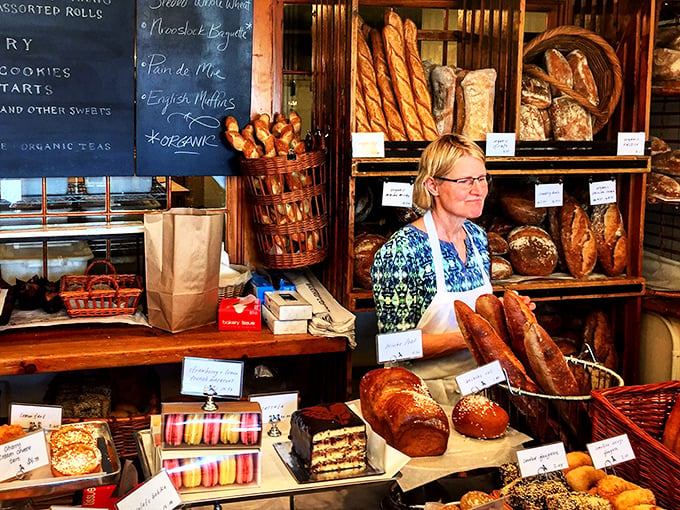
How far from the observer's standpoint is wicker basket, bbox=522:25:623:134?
3.52 m

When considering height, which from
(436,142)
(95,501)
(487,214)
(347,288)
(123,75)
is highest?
(123,75)

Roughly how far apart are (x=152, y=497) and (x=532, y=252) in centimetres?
237

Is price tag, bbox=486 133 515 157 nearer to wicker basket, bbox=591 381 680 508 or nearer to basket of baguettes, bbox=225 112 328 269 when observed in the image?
basket of baguettes, bbox=225 112 328 269

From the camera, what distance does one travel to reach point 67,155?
11.1 feet

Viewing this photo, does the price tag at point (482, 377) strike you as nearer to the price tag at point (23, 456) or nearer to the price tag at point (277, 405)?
the price tag at point (277, 405)

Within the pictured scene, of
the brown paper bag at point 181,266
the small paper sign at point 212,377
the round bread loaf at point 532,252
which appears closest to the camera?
the small paper sign at point 212,377

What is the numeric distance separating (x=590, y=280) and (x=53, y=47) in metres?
2.35

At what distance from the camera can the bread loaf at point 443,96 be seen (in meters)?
3.42

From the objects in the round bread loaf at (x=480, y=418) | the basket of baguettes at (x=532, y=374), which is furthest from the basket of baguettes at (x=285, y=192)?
the round bread loaf at (x=480, y=418)

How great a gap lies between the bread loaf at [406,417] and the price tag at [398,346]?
2.4 inches

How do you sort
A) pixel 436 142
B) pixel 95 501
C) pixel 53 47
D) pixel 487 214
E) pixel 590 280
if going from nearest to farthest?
pixel 95 501 < pixel 436 142 < pixel 53 47 < pixel 590 280 < pixel 487 214

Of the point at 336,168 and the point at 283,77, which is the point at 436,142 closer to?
the point at 336,168

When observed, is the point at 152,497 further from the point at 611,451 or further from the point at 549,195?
the point at 549,195

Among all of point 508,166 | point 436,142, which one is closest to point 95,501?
point 436,142
